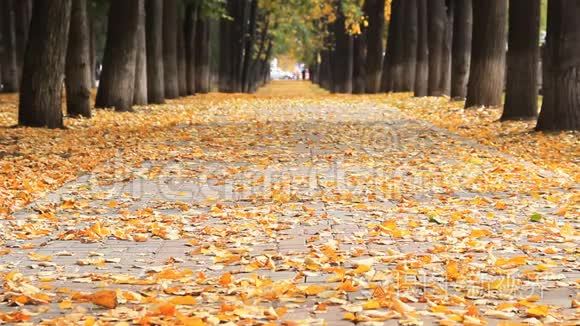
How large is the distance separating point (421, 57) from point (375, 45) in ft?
23.4

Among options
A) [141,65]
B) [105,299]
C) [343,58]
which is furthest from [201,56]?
[105,299]

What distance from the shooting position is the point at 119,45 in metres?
23.0

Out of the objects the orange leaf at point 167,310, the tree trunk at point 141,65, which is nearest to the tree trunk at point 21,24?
the tree trunk at point 141,65

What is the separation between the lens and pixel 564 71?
16.5 metres

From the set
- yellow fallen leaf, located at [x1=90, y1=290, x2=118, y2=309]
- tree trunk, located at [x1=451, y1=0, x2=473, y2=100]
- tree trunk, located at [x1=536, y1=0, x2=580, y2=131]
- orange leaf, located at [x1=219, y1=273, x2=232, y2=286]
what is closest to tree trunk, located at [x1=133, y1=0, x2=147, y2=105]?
tree trunk, located at [x1=451, y1=0, x2=473, y2=100]

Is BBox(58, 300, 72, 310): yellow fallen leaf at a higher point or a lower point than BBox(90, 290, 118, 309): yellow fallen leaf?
lower

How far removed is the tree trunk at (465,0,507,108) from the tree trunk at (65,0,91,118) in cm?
874

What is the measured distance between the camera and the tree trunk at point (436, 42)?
3078 centimetres

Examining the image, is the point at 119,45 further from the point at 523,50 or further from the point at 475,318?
the point at 475,318

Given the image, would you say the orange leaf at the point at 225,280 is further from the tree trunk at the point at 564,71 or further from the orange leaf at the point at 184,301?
the tree trunk at the point at 564,71

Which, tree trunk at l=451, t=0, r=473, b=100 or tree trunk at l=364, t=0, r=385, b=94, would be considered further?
tree trunk at l=364, t=0, r=385, b=94

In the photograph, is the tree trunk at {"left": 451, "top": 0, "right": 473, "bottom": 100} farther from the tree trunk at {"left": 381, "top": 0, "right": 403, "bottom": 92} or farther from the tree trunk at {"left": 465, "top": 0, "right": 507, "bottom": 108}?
the tree trunk at {"left": 381, "top": 0, "right": 403, "bottom": 92}

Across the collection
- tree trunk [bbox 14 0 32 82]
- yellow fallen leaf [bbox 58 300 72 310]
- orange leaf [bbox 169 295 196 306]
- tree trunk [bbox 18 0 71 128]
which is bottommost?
yellow fallen leaf [bbox 58 300 72 310]

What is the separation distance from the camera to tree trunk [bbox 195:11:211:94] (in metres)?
42.0
